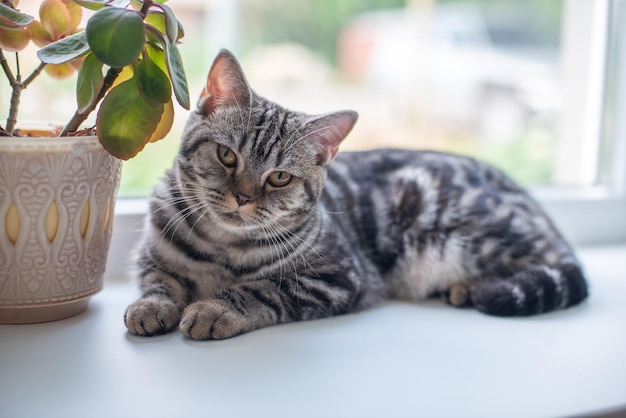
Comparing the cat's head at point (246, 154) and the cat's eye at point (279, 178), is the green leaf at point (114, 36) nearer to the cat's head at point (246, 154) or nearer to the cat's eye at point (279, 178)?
the cat's head at point (246, 154)

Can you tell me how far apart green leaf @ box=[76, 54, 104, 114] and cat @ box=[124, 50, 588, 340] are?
27 centimetres

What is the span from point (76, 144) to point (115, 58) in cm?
24

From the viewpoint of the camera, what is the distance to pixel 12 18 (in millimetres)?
1090

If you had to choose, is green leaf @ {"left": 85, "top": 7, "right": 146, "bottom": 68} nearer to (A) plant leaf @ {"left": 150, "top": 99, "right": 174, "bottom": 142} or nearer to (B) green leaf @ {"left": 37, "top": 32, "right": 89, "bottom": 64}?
(B) green leaf @ {"left": 37, "top": 32, "right": 89, "bottom": 64}

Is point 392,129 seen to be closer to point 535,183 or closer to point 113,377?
point 535,183

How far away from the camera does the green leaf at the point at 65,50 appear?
1062mm

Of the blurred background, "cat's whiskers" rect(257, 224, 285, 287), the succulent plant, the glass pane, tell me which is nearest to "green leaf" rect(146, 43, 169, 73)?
the succulent plant

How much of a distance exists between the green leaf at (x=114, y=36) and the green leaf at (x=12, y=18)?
0.61 ft

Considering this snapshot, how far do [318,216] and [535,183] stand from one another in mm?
1130

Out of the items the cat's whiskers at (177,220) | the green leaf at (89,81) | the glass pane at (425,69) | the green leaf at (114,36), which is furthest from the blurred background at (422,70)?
the green leaf at (114,36)

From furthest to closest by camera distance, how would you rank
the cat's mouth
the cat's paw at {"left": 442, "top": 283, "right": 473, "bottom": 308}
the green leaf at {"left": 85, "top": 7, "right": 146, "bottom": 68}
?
the cat's paw at {"left": 442, "top": 283, "right": 473, "bottom": 308}, the cat's mouth, the green leaf at {"left": 85, "top": 7, "right": 146, "bottom": 68}

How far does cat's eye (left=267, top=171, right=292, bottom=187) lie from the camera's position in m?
1.36

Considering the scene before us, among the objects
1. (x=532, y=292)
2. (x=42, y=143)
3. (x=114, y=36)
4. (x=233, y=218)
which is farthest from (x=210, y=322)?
(x=532, y=292)

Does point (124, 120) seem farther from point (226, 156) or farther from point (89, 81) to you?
point (226, 156)
